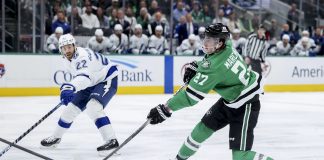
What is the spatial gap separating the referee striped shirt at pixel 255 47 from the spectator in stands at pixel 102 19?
Result: 273cm

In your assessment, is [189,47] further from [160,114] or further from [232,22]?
[160,114]

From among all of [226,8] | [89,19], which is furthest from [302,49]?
[89,19]

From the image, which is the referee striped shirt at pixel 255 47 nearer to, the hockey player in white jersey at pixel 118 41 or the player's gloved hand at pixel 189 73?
the hockey player in white jersey at pixel 118 41

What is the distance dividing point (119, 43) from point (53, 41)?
1.34 meters

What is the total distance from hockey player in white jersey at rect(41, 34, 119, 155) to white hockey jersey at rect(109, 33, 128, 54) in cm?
653

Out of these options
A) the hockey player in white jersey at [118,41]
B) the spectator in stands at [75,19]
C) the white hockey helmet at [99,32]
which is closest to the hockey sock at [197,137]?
the white hockey helmet at [99,32]

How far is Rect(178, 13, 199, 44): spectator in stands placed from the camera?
42.3ft

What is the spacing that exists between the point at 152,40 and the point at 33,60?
8.63 ft

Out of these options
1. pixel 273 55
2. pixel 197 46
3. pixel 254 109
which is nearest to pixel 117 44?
pixel 197 46

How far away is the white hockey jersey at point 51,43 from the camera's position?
11.3 m

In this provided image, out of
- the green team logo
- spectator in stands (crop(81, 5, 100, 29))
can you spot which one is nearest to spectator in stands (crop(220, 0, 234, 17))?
spectator in stands (crop(81, 5, 100, 29))

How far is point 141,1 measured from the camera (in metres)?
13.1

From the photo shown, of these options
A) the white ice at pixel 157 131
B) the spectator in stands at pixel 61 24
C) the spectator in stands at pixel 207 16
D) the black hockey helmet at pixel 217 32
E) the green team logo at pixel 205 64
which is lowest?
the white ice at pixel 157 131

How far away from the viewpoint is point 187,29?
13000 mm
